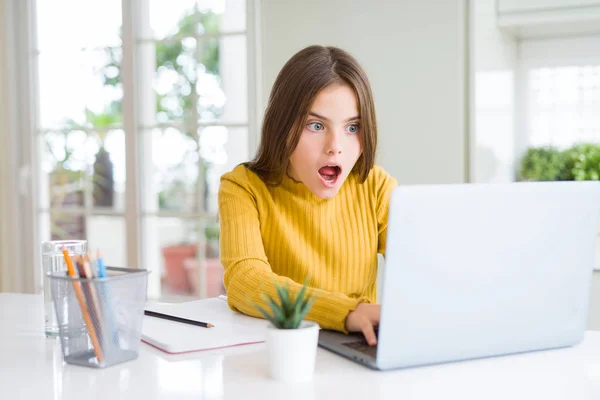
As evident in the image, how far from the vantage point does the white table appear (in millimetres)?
936

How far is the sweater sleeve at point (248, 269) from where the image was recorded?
3.99ft

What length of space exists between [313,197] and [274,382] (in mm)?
711

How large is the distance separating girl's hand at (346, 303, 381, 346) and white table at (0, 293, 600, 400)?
6 cm

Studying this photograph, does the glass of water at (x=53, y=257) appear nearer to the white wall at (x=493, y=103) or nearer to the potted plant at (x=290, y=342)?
the potted plant at (x=290, y=342)

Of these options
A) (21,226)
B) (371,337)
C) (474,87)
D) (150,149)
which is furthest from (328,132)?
(21,226)

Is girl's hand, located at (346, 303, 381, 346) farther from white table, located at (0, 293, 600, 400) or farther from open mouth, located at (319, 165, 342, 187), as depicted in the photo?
open mouth, located at (319, 165, 342, 187)

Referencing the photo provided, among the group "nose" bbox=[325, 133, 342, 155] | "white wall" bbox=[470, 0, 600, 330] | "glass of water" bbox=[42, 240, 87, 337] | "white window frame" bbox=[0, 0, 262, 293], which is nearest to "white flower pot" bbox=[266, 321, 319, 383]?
"glass of water" bbox=[42, 240, 87, 337]

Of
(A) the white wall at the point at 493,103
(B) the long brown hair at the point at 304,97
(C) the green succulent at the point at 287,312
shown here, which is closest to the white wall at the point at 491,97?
(A) the white wall at the point at 493,103

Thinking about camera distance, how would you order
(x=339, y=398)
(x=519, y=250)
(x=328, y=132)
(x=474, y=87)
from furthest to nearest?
(x=474, y=87), (x=328, y=132), (x=519, y=250), (x=339, y=398)

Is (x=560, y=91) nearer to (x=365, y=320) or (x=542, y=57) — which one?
(x=542, y=57)

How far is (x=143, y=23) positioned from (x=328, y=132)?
2.18m

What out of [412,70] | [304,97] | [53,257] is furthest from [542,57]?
[53,257]

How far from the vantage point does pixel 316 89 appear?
4.77 feet

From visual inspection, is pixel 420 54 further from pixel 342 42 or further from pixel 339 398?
pixel 339 398
